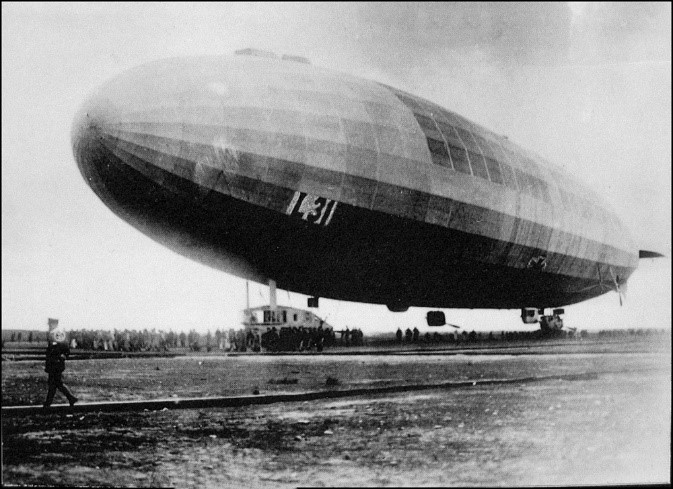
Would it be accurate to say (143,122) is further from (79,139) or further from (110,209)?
(110,209)

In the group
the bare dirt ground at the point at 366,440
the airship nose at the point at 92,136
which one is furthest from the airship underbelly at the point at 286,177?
the bare dirt ground at the point at 366,440

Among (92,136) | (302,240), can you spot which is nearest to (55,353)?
(92,136)

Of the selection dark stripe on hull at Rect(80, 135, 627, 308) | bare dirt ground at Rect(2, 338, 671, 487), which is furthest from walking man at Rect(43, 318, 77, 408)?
dark stripe on hull at Rect(80, 135, 627, 308)

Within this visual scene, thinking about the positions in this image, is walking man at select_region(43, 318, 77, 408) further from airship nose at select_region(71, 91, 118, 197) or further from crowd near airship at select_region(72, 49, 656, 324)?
airship nose at select_region(71, 91, 118, 197)

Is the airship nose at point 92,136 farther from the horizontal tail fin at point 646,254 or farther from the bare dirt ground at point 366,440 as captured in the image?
the horizontal tail fin at point 646,254

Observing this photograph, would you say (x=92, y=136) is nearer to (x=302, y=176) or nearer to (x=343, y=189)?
(x=302, y=176)

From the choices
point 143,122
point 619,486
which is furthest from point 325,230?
point 619,486
